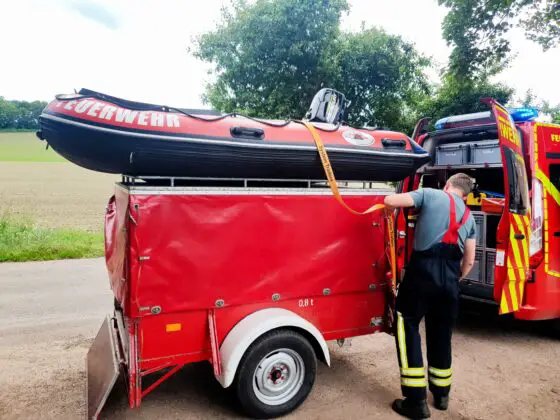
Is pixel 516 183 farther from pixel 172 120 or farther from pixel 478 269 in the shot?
pixel 172 120

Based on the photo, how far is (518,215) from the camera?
4453mm

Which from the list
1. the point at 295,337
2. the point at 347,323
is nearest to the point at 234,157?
the point at 295,337

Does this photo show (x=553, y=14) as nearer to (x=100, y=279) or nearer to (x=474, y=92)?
(x=474, y=92)

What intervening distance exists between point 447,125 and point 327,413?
375 cm

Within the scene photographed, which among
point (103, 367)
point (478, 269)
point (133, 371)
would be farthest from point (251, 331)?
point (478, 269)

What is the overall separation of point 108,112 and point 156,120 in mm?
311

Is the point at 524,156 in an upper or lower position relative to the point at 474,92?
lower

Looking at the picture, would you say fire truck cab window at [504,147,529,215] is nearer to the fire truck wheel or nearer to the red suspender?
the red suspender

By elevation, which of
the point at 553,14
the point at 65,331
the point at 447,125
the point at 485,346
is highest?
the point at 553,14

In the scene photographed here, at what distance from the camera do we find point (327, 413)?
11.3 feet

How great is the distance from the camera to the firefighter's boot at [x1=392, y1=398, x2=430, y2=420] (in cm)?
343

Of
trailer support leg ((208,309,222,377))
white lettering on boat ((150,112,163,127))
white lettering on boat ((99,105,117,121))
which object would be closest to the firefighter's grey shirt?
trailer support leg ((208,309,222,377))

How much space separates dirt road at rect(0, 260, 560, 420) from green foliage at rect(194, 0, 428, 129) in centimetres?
849

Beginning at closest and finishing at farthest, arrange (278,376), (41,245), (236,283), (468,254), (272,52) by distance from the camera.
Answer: (236,283) < (278,376) < (468,254) < (41,245) < (272,52)
